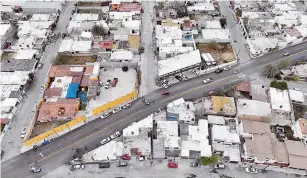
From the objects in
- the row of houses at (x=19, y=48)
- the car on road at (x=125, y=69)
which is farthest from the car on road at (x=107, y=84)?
the row of houses at (x=19, y=48)

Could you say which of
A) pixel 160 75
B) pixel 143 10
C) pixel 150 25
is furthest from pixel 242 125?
pixel 143 10

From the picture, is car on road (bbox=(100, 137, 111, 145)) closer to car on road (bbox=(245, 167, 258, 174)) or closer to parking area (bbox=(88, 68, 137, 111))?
parking area (bbox=(88, 68, 137, 111))

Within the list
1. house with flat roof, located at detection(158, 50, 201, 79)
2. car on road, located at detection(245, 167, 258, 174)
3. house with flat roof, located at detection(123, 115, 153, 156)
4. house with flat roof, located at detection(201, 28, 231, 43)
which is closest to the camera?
car on road, located at detection(245, 167, 258, 174)

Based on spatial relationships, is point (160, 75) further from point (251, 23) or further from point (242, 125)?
point (251, 23)

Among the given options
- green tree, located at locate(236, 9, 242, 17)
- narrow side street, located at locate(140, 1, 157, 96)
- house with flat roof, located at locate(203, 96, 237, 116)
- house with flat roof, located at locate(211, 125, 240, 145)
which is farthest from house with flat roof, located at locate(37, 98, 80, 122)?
green tree, located at locate(236, 9, 242, 17)

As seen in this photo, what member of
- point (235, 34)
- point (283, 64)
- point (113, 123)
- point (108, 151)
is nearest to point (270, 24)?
point (235, 34)

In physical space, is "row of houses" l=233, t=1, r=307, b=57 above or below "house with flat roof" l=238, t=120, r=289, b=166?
above

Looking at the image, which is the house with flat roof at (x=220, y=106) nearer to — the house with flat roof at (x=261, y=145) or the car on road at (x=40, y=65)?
the house with flat roof at (x=261, y=145)

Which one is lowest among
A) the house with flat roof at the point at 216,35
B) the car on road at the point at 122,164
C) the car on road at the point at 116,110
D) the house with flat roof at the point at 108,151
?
the car on road at the point at 122,164
